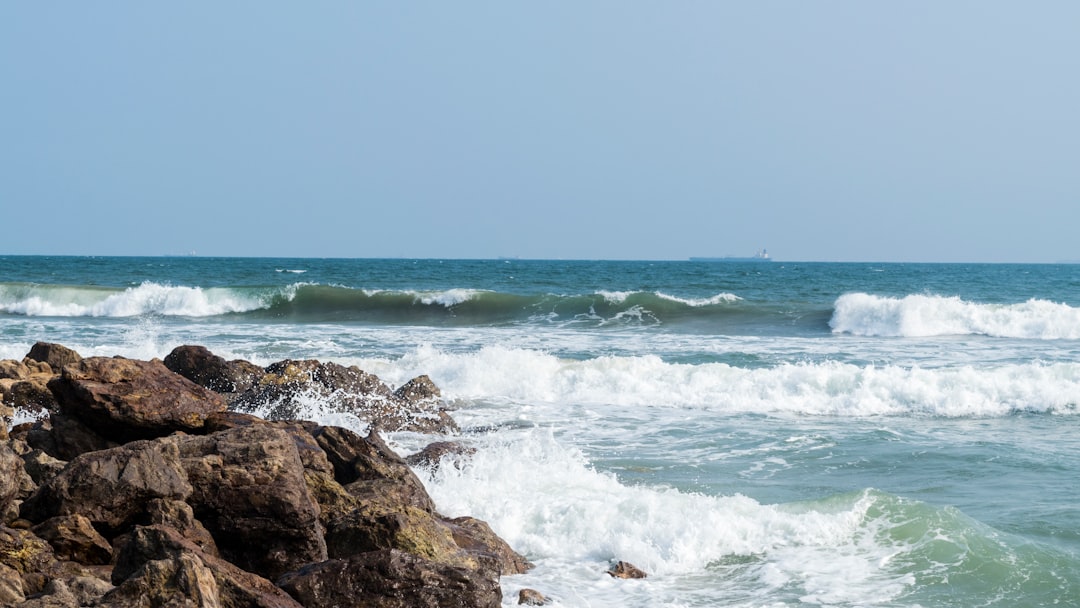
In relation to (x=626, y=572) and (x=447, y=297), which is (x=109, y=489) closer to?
(x=626, y=572)

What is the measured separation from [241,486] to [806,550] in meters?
4.15

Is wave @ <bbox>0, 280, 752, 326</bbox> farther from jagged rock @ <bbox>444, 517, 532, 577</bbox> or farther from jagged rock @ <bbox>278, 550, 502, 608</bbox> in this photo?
jagged rock @ <bbox>278, 550, 502, 608</bbox>

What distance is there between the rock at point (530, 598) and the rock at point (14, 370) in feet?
25.7

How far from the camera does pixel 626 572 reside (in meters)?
7.09

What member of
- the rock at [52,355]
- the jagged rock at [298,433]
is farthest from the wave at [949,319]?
the jagged rock at [298,433]

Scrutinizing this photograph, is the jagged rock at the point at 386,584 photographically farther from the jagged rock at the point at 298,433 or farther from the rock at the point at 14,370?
the rock at the point at 14,370

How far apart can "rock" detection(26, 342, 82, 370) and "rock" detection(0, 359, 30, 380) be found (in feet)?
1.79

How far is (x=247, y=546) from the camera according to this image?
600 cm

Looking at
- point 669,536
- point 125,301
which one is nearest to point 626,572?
point 669,536

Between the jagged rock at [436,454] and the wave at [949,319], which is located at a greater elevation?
the wave at [949,319]

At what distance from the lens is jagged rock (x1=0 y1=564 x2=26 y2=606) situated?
15.1ft

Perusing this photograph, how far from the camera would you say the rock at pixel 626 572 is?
278 inches

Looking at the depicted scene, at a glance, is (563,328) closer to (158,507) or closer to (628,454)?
(628,454)

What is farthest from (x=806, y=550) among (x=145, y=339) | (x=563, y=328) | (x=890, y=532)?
(x=563, y=328)
